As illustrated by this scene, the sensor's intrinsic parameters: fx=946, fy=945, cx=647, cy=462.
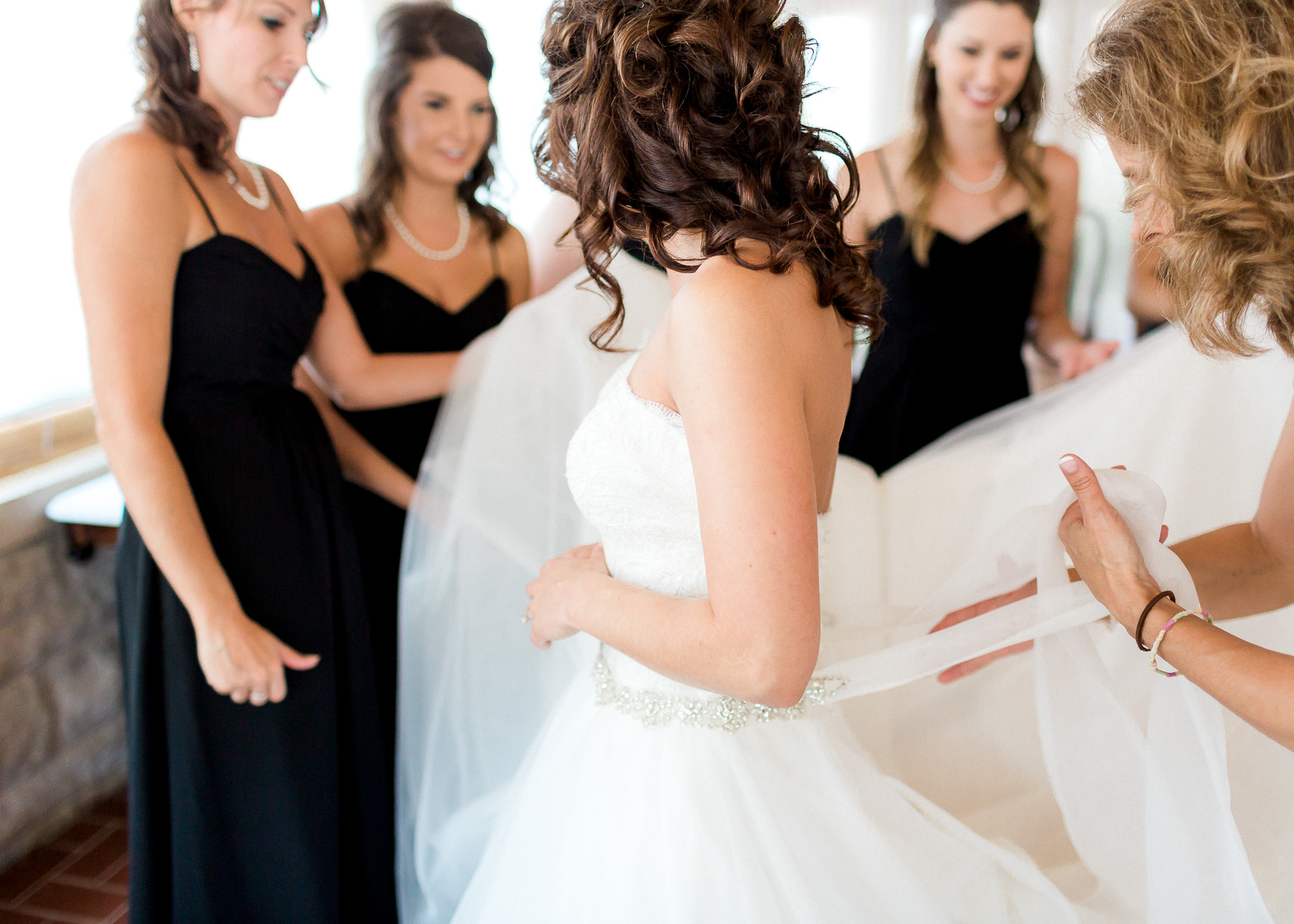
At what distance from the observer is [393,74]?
6.66 ft

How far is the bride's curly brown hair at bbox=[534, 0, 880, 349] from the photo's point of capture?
941mm

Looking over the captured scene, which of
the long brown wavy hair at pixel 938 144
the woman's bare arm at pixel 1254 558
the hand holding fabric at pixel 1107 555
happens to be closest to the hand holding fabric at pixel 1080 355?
the long brown wavy hair at pixel 938 144

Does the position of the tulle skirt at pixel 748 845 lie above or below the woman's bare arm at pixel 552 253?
below

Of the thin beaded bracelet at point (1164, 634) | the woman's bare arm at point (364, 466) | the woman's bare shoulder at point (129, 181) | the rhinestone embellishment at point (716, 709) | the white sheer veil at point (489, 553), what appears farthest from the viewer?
the woman's bare arm at point (364, 466)

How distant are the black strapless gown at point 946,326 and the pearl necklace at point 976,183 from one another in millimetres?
110

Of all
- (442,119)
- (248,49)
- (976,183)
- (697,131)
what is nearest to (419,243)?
(442,119)

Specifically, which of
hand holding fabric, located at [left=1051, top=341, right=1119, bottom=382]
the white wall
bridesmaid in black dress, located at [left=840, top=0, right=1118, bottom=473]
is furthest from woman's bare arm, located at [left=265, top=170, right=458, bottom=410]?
hand holding fabric, located at [left=1051, top=341, right=1119, bottom=382]

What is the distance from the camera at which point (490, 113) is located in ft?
6.98

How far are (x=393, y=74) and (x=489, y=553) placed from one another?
1093 mm

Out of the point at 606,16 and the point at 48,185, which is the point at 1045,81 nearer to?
A: the point at 606,16

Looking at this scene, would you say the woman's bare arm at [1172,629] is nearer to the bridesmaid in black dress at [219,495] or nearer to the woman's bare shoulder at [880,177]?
the bridesmaid in black dress at [219,495]

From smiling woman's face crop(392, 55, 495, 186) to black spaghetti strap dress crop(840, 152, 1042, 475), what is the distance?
1.04 meters

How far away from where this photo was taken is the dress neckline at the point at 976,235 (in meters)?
2.45

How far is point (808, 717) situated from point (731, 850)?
0.65 feet
